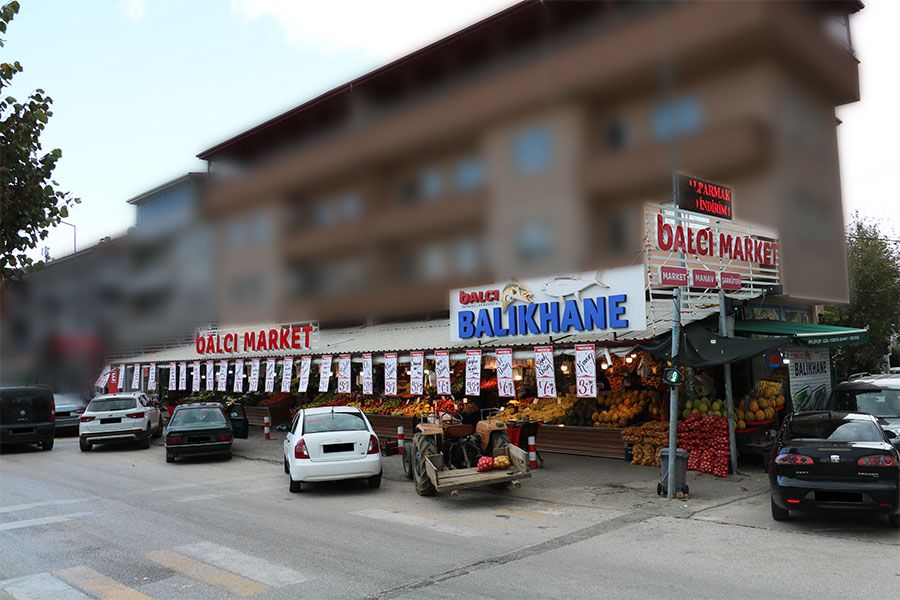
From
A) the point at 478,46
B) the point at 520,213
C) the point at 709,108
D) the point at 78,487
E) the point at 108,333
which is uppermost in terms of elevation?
the point at 478,46

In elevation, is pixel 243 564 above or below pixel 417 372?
below

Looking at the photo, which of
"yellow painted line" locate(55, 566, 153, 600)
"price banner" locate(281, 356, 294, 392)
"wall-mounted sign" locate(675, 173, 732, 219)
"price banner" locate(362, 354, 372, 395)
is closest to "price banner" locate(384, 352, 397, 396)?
"price banner" locate(362, 354, 372, 395)

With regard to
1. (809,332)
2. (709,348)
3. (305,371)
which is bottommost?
(305,371)

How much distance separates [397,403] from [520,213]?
380 inches

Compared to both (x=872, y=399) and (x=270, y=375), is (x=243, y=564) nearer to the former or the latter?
(x=872, y=399)

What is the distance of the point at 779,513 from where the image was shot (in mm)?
9656

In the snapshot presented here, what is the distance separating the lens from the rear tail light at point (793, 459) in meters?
9.12

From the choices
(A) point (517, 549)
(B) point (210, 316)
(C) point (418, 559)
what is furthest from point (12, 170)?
(B) point (210, 316)

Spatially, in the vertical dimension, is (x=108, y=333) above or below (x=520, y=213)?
below

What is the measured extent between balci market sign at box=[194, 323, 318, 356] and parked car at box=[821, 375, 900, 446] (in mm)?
17781

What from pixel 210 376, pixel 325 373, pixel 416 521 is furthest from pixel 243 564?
pixel 210 376

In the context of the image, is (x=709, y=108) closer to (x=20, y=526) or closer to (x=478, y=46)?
(x=478, y=46)

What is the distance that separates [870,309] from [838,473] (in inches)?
872

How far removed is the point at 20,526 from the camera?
10695 mm
